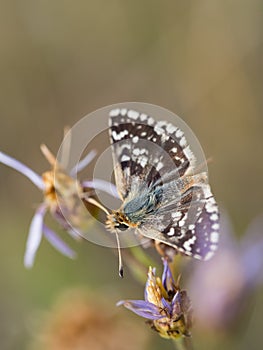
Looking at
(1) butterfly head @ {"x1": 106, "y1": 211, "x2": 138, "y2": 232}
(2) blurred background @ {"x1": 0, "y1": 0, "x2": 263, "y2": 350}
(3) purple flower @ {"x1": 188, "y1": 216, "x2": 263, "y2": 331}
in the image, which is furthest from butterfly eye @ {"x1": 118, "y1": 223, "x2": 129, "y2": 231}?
(2) blurred background @ {"x1": 0, "y1": 0, "x2": 263, "y2": 350}

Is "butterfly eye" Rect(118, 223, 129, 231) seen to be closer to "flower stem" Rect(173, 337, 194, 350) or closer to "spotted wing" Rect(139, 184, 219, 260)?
"spotted wing" Rect(139, 184, 219, 260)

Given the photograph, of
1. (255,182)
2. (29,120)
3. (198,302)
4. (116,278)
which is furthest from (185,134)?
(29,120)

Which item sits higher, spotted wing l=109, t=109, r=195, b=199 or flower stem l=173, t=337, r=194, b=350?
spotted wing l=109, t=109, r=195, b=199

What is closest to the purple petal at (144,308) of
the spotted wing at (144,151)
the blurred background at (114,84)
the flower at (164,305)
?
the flower at (164,305)

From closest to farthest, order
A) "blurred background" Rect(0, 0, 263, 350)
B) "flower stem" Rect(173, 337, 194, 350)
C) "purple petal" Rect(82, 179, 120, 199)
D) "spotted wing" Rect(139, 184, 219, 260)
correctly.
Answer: "spotted wing" Rect(139, 184, 219, 260) < "flower stem" Rect(173, 337, 194, 350) < "purple petal" Rect(82, 179, 120, 199) < "blurred background" Rect(0, 0, 263, 350)

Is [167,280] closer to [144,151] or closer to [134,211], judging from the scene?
[134,211]

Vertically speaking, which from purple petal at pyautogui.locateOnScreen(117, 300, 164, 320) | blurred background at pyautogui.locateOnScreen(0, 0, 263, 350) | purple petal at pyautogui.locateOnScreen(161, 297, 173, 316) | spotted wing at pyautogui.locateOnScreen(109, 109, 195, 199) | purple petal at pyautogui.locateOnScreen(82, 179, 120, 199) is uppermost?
blurred background at pyautogui.locateOnScreen(0, 0, 263, 350)
